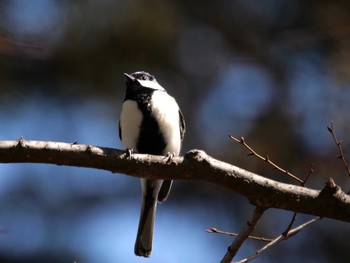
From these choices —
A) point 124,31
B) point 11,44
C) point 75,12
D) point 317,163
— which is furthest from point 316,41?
point 11,44

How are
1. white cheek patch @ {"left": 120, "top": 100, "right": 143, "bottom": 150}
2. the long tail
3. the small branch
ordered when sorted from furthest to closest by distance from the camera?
the long tail, white cheek patch @ {"left": 120, "top": 100, "right": 143, "bottom": 150}, the small branch

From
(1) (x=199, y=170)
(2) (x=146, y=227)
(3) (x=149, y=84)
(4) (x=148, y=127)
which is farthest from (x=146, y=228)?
(1) (x=199, y=170)

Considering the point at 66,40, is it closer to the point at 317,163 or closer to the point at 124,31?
the point at 124,31

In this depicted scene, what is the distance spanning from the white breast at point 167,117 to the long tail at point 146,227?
0.29 meters

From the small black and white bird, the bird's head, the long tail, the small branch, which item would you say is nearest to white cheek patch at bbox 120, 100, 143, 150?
the small black and white bird

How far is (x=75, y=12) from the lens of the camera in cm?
440

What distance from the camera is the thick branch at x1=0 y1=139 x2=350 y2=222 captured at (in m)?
2.03

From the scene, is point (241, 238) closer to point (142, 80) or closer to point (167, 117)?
point (167, 117)

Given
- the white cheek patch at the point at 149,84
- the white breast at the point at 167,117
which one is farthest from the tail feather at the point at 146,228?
the white cheek patch at the point at 149,84

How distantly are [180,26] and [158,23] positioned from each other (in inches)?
14.9

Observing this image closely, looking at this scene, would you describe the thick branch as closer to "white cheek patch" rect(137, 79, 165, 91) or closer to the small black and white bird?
the small black and white bird

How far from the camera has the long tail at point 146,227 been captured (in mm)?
3156

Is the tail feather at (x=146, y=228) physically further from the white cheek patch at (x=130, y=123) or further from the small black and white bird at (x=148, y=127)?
the white cheek patch at (x=130, y=123)

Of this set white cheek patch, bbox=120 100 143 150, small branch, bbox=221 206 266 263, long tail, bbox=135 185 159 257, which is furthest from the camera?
long tail, bbox=135 185 159 257
